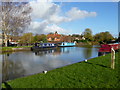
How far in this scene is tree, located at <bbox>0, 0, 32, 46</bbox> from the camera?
61.4 feet

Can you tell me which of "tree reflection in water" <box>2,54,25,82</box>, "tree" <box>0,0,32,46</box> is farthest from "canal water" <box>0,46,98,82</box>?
"tree" <box>0,0,32,46</box>

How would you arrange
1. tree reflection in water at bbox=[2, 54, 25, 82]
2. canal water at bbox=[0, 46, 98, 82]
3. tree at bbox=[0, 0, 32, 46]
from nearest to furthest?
tree reflection in water at bbox=[2, 54, 25, 82], canal water at bbox=[0, 46, 98, 82], tree at bbox=[0, 0, 32, 46]

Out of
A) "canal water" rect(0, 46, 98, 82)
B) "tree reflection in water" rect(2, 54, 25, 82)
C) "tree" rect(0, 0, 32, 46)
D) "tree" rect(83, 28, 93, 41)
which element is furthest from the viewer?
"tree" rect(83, 28, 93, 41)

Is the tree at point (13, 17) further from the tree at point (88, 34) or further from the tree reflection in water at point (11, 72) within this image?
the tree at point (88, 34)

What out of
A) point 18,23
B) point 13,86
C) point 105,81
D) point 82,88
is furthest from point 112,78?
point 18,23

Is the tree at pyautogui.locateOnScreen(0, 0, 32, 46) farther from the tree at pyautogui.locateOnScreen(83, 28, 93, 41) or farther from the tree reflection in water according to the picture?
the tree at pyautogui.locateOnScreen(83, 28, 93, 41)

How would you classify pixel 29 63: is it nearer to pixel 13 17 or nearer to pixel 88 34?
pixel 13 17

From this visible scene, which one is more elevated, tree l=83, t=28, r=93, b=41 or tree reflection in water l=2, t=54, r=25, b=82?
tree l=83, t=28, r=93, b=41

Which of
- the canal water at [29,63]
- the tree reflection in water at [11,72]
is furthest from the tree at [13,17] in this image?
the tree reflection in water at [11,72]

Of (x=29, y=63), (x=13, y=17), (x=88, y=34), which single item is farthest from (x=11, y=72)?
(x=88, y=34)

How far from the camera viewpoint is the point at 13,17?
19016mm

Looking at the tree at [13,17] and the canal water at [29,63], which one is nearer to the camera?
the canal water at [29,63]

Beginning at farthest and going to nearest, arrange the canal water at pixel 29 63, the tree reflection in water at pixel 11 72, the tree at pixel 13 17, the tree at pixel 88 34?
the tree at pixel 88 34 < the tree at pixel 13 17 < the canal water at pixel 29 63 < the tree reflection in water at pixel 11 72

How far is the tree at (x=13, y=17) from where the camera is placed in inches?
736
